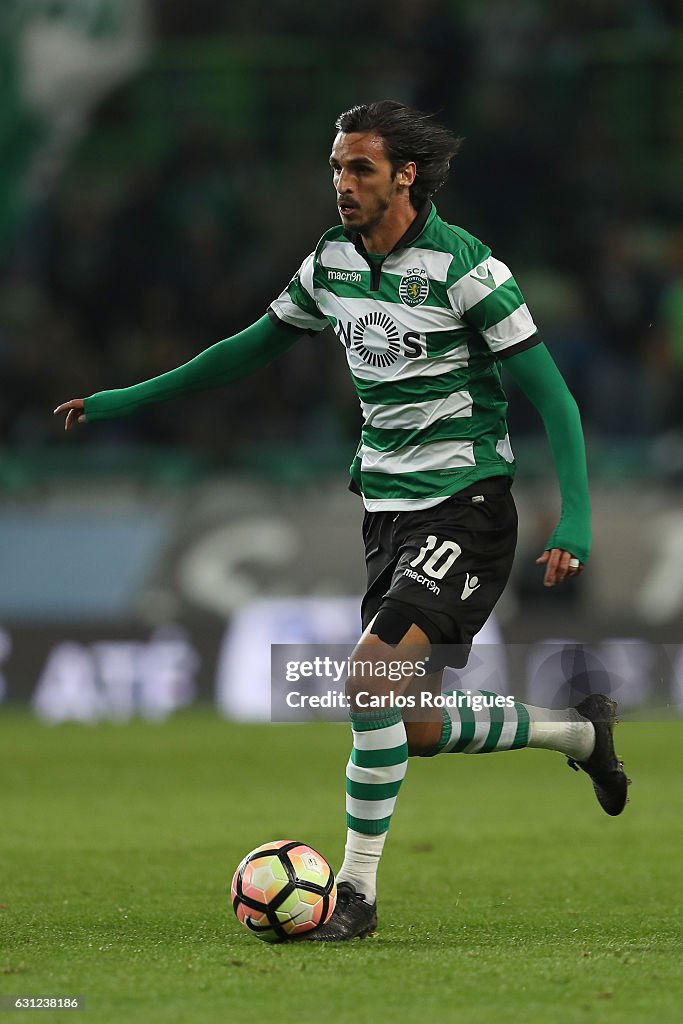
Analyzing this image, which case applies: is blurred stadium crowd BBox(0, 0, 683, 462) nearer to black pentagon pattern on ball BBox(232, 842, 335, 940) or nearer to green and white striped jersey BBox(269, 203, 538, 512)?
green and white striped jersey BBox(269, 203, 538, 512)

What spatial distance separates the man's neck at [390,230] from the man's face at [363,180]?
0.03 m

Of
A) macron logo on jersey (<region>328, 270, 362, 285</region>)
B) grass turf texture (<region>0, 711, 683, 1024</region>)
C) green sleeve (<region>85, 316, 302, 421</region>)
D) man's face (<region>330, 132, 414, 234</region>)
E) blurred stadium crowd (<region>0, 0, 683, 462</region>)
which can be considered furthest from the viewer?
blurred stadium crowd (<region>0, 0, 683, 462</region>)

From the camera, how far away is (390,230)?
481 cm

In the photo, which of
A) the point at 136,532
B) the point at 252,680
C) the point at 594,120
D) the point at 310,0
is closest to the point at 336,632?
the point at 252,680

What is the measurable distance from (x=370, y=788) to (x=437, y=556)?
0.64 meters

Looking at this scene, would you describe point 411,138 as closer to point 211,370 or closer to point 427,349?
point 427,349

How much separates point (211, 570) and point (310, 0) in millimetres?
6404

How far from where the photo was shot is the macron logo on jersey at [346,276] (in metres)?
4.89

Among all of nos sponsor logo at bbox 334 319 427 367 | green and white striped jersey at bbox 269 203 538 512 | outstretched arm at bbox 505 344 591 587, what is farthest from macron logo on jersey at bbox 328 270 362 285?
outstretched arm at bbox 505 344 591 587

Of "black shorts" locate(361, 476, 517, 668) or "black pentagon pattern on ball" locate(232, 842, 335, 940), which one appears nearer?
"black pentagon pattern on ball" locate(232, 842, 335, 940)

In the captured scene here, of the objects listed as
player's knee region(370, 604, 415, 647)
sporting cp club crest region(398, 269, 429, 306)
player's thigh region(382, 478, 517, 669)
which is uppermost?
sporting cp club crest region(398, 269, 429, 306)

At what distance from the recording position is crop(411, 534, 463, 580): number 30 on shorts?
470 cm

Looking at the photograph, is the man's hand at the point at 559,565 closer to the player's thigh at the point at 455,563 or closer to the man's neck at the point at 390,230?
the player's thigh at the point at 455,563

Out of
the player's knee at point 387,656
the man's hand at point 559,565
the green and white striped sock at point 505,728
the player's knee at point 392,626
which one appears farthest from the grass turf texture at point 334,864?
the man's hand at point 559,565
